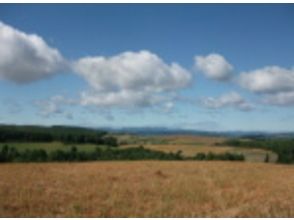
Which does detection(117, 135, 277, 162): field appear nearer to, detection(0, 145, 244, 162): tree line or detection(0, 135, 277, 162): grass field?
detection(0, 135, 277, 162): grass field

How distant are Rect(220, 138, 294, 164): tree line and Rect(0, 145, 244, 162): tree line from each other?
191 inches

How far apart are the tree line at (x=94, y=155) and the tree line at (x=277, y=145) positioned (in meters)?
4.84

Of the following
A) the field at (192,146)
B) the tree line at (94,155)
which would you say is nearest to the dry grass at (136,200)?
the tree line at (94,155)

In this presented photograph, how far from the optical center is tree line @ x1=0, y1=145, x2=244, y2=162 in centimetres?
4059

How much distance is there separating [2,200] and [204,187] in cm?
694

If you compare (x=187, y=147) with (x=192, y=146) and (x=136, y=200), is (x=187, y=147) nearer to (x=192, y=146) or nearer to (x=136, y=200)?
(x=192, y=146)

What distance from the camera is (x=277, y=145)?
48438 mm

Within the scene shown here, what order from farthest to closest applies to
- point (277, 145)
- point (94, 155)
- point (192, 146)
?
point (192, 146) < point (277, 145) < point (94, 155)

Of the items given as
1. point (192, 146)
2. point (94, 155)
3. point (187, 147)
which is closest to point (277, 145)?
point (187, 147)

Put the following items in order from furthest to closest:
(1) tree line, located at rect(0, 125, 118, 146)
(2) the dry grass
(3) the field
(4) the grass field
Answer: (1) tree line, located at rect(0, 125, 118, 146)
(3) the field
(4) the grass field
(2) the dry grass

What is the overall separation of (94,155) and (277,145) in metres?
20.1

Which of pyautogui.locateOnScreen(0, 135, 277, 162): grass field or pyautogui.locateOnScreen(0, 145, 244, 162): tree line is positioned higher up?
pyautogui.locateOnScreen(0, 135, 277, 162): grass field

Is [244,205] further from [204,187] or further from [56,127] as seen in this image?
[56,127]

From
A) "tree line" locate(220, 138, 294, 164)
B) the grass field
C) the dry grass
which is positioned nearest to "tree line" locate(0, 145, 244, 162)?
the grass field
